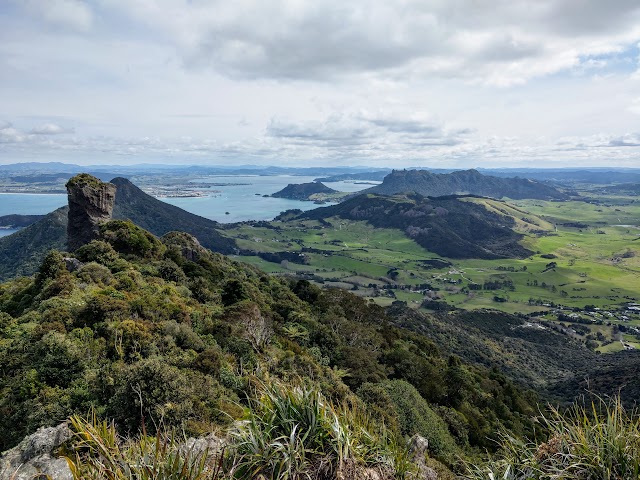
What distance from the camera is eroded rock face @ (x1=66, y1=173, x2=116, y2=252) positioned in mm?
48344

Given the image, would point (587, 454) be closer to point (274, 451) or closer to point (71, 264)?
point (274, 451)

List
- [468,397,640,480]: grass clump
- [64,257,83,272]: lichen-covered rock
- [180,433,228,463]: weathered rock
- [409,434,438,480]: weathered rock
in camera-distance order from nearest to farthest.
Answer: [180,433,228,463]: weathered rock, [468,397,640,480]: grass clump, [409,434,438,480]: weathered rock, [64,257,83,272]: lichen-covered rock

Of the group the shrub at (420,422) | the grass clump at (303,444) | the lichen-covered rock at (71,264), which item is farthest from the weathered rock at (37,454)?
the lichen-covered rock at (71,264)

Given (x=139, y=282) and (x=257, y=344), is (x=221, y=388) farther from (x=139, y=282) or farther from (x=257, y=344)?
(x=139, y=282)

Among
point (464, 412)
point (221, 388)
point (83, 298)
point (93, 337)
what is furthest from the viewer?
point (464, 412)

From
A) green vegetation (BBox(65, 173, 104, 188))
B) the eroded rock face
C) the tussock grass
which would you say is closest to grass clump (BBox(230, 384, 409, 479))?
the tussock grass

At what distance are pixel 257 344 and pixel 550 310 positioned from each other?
→ 14410 centimetres

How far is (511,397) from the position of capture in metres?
44.2

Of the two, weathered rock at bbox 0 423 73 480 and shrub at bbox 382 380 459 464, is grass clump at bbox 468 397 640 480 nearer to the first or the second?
weathered rock at bbox 0 423 73 480

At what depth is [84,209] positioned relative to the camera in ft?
161

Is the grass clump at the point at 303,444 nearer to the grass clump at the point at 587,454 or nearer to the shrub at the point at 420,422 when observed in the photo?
the grass clump at the point at 587,454

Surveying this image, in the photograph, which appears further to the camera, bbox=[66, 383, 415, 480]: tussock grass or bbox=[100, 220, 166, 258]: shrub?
bbox=[100, 220, 166, 258]: shrub

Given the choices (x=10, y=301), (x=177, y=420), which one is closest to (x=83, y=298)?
(x=10, y=301)

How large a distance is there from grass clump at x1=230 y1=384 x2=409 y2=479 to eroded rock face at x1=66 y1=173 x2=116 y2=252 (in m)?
48.8
